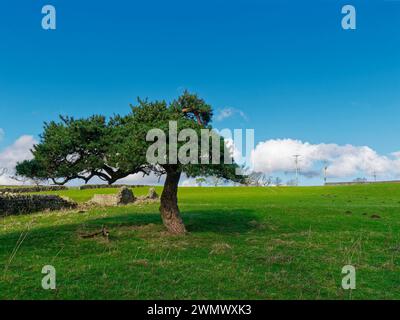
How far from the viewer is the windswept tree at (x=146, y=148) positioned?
58.1 feet

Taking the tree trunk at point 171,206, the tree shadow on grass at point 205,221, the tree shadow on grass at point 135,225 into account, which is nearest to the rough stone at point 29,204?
the tree shadow on grass at point 135,225

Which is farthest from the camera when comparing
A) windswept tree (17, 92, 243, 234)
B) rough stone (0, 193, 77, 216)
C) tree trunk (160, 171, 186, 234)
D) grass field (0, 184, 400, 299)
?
rough stone (0, 193, 77, 216)

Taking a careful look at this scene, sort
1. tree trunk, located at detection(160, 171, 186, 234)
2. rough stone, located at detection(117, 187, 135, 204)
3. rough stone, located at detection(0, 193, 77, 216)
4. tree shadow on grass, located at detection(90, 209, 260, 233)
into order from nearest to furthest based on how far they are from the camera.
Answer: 1. tree trunk, located at detection(160, 171, 186, 234)
2. tree shadow on grass, located at detection(90, 209, 260, 233)
3. rough stone, located at detection(0, 193, 77, 216)
4. rough stone, located at detection(117, 187, 135, 204)

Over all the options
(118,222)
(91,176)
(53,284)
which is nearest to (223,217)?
(118,222)

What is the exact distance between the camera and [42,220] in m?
27.6

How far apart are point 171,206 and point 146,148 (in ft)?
13.7

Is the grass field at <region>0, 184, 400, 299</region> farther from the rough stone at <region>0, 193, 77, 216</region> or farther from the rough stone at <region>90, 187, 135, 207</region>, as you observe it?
the rough stone at <region>90, 187, 135, 207</region>

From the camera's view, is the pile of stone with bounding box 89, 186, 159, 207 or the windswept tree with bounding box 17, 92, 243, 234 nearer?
the windswept tree with bounding box 17, 92, 243, 234

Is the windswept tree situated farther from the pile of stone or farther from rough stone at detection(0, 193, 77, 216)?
the pile of stone

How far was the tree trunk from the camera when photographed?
2019 cm

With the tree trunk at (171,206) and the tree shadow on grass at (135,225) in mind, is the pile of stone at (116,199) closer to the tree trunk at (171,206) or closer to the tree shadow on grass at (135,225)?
the tree shadow on grass at (135,225)

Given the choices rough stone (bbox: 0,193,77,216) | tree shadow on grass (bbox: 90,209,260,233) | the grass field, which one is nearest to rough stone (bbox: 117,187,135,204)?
rough stone (bbox: 0,193,77,216)

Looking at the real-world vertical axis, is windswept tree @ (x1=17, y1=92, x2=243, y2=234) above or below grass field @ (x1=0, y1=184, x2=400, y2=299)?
above

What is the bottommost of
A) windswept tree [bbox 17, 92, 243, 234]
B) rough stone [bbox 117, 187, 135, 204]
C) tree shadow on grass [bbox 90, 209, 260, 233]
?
tree shadow on grass [bbox 90, 209, 260, 233]
